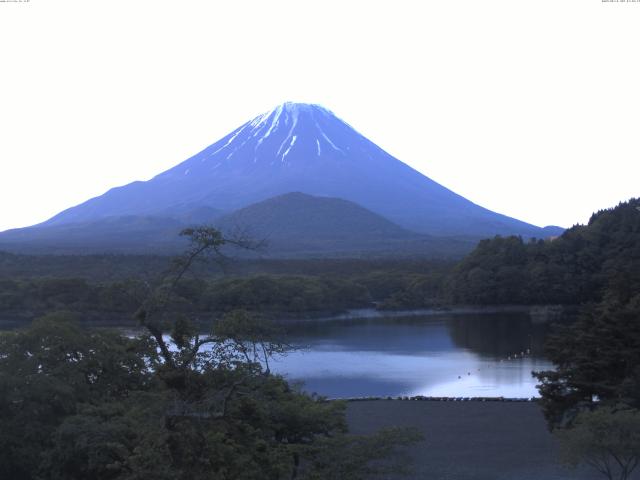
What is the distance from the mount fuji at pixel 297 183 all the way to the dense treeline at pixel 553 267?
3235 centimetres

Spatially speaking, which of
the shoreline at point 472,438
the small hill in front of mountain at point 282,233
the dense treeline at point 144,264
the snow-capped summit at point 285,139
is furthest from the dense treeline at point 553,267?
the snow-capped summit at point 285,139

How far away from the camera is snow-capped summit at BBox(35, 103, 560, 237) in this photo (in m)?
73.4

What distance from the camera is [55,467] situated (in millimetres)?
7609

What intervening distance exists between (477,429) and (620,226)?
24936 millimetres

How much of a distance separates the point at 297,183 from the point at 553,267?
142 feet

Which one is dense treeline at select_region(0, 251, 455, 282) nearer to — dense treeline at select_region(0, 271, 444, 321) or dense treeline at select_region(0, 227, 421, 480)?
dense treeline at select_region(0, 271, 444, 321)

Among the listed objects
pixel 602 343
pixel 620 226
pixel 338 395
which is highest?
pixel 620 226

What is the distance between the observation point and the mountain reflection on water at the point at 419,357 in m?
17.1

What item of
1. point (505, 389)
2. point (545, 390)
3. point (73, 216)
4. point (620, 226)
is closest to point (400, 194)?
point (73, 216)

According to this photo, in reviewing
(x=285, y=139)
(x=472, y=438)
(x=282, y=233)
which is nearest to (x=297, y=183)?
(x=285, y=139)

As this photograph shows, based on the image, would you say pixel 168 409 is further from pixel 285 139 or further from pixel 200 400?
pixel 285 139

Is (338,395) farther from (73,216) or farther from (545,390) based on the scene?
(73,216)

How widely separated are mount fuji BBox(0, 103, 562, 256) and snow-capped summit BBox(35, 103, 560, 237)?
9cm

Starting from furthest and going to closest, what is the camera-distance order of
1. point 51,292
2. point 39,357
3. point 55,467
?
point 51,292 < point 39,357 < point 55,467
